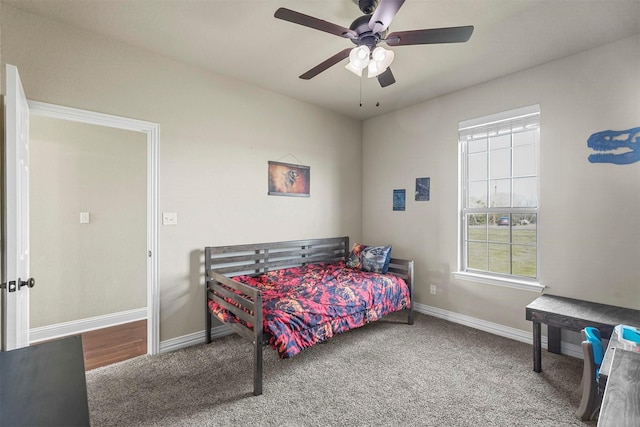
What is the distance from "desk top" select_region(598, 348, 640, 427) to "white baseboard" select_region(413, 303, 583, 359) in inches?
73.6

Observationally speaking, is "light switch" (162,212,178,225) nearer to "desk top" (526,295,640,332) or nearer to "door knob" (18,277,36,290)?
"door knob" (18,277,36,290)

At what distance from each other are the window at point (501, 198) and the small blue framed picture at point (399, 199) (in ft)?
2.44

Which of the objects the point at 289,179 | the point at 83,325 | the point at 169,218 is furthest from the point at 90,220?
the point at 289,179

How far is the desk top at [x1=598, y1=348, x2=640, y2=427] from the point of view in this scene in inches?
31.8

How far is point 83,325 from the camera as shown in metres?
3.24

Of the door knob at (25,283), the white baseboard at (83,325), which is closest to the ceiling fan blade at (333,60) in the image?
the door knob at (25,283)

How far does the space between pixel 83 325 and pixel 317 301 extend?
2.66 m

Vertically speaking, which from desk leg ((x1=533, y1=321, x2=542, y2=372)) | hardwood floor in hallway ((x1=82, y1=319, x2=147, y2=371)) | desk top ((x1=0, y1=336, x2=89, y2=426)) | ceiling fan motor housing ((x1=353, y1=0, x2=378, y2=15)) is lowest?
hardwood floor in hallway ((x1=82, y1=319, x2=147, y2=371))

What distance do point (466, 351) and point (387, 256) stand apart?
4.18ft

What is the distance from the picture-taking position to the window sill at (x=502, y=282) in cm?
289

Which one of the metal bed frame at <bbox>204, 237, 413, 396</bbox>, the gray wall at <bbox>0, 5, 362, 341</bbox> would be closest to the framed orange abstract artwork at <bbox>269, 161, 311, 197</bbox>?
the gray wall at <bbox>0, 5, 362, 341</bbox>

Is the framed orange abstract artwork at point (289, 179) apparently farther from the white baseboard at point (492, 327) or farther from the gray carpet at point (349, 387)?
the white baseboard at point (492, 327)

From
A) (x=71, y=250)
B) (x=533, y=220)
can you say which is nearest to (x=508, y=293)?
(x=533, y=220)

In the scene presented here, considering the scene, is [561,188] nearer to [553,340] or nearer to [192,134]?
[553,340]
